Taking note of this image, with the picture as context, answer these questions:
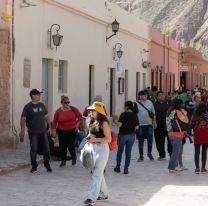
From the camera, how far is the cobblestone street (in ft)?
30.6

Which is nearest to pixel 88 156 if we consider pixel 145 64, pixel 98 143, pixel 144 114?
pixel 98 143

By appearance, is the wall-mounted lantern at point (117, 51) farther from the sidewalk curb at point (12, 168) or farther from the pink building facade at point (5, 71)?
the sidewalk curb at point (12, 168)

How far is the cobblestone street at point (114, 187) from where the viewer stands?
367 inches

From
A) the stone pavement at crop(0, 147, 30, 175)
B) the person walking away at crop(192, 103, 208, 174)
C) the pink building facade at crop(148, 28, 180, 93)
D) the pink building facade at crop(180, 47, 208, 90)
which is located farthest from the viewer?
the pink building facade at crop(180, 47, 208, 90)

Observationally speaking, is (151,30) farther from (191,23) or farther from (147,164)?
(191,23)

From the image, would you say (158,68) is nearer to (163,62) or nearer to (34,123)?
(163,62)

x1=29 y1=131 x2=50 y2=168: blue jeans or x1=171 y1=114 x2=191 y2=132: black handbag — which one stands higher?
x1=171 y1=114 x2=191 y2=132: black handbag

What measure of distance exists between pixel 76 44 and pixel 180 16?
107219mm

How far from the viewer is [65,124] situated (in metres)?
13.2

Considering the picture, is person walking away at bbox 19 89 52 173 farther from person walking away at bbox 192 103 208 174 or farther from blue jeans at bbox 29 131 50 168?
person walking away at bbox 192 103 208 174

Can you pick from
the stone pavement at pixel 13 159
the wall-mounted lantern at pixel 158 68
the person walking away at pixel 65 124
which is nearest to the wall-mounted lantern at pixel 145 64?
the wall-mounted lantern at pixel 158 68

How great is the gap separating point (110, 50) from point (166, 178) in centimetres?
1412

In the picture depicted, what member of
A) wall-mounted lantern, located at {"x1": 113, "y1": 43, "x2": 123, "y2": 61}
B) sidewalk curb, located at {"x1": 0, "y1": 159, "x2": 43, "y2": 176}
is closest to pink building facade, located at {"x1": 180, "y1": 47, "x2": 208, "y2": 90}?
wall-mounted lantern, located at {"x1": 113, "y1": 43, "x2": 123, "y2": 61}

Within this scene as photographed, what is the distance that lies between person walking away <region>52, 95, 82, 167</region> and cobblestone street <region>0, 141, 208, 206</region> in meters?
0.47
